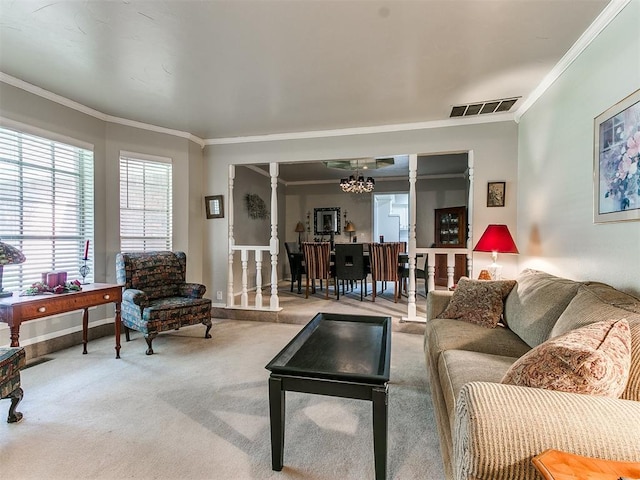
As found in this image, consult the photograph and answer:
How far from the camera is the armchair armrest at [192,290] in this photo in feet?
11.5

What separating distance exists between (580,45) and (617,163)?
997 mm

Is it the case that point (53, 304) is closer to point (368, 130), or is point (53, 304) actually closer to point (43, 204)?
point (43, 204)

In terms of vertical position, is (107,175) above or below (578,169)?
above

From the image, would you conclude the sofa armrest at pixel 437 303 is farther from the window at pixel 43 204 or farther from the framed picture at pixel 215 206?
the window at pixel 43 204

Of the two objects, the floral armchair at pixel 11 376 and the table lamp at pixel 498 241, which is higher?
the table lamp at pixel 498 241

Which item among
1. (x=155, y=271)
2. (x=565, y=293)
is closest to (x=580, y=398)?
(x=565, y=293)

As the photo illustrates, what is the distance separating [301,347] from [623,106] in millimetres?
2296

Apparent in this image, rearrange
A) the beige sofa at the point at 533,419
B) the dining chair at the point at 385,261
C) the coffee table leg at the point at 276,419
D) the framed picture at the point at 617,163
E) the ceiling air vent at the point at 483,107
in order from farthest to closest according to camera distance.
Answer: the dining chair at the point at 385,261
the ceiling air vent at the point at 483,107
the framed picture at the point at 617,163
the coffee table leg at the point at 276,419
the beige sofa at the point at 533,419

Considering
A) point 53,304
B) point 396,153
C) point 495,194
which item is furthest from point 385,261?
point 53,304

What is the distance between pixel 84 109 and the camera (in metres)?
3.34

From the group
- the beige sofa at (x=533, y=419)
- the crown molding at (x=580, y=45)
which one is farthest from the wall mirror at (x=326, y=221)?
the beige sofa at (x=533, y=419)

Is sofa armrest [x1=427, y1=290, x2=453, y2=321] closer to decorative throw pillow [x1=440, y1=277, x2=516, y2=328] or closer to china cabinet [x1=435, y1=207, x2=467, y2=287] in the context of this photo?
decorative throw pillow [x1=440, y1=277, x2=516, y2=328]

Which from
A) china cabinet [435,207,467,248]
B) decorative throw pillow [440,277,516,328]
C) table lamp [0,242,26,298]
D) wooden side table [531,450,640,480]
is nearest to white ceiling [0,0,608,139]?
table lamp [0,242,26,298]

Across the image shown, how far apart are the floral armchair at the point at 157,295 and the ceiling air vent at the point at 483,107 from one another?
136 inches
